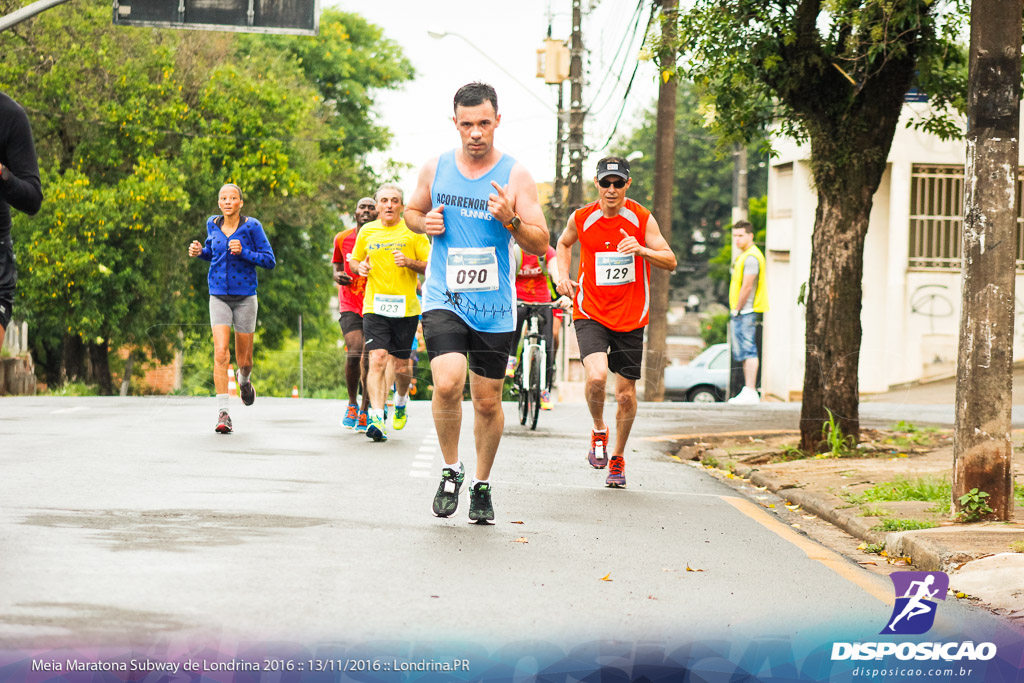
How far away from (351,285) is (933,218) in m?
16.1

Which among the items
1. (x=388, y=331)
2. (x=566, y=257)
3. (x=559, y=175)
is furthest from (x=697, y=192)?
(x=566, y=257)

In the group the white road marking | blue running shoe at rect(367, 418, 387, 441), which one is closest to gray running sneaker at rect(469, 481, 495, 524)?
blue running shoe at rect(367, 418, 387, 441)

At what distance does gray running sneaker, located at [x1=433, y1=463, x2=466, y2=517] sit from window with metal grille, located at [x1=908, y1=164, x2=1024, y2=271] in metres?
20.2

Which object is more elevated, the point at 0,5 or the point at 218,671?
the point at 0,5

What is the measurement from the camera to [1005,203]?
771cm

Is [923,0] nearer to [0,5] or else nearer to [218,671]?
[218,671]

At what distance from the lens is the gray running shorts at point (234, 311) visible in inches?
476

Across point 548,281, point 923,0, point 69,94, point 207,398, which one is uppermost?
point 69,94

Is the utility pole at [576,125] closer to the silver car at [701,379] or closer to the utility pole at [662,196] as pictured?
the utility pole at [662,196]

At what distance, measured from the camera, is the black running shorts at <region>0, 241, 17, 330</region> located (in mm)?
6363

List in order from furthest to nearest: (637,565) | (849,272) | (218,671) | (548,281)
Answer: (548,281) < (849,272) < (637,565) < (218,671)

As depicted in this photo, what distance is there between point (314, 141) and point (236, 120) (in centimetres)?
387

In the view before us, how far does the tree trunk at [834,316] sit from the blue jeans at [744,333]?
632 centimetres

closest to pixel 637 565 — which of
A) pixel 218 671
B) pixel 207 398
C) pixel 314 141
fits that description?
pixel 218 671
